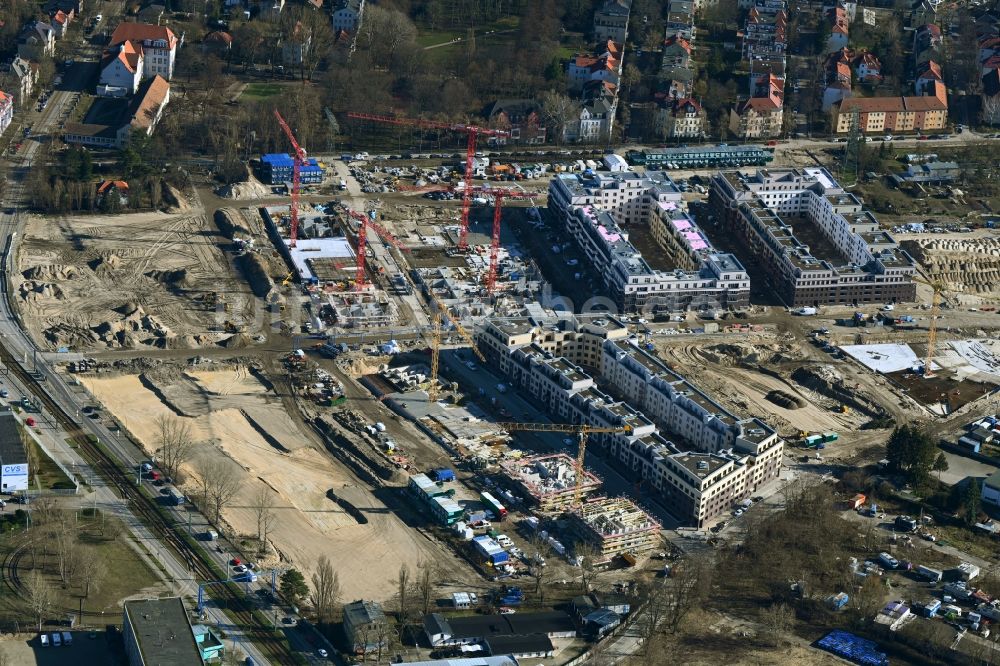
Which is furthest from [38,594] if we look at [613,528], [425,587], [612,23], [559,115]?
[612,23]

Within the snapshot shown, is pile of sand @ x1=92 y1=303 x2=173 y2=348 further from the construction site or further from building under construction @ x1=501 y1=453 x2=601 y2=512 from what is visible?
building under construction @ x1=501 y1=453 x2=601 y2=512

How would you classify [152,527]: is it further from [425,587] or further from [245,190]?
[245,190]

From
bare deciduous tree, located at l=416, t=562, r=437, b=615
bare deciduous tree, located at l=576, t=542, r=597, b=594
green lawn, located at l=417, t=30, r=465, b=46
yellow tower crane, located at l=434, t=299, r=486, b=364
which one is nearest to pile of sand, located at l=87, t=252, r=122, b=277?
yellow tower crane, located at l=434, t=299, r=486, b=364

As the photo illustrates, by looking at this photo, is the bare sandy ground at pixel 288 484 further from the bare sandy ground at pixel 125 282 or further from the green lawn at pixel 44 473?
the bare sandy ground at pixel 125 282

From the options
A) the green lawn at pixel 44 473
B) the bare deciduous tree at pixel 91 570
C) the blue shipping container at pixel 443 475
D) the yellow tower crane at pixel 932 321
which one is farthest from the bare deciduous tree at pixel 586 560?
the yellow tower crane at pixel 932 321

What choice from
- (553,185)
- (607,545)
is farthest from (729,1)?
(607,545)

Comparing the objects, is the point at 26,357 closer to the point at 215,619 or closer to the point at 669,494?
the point at 215,619
